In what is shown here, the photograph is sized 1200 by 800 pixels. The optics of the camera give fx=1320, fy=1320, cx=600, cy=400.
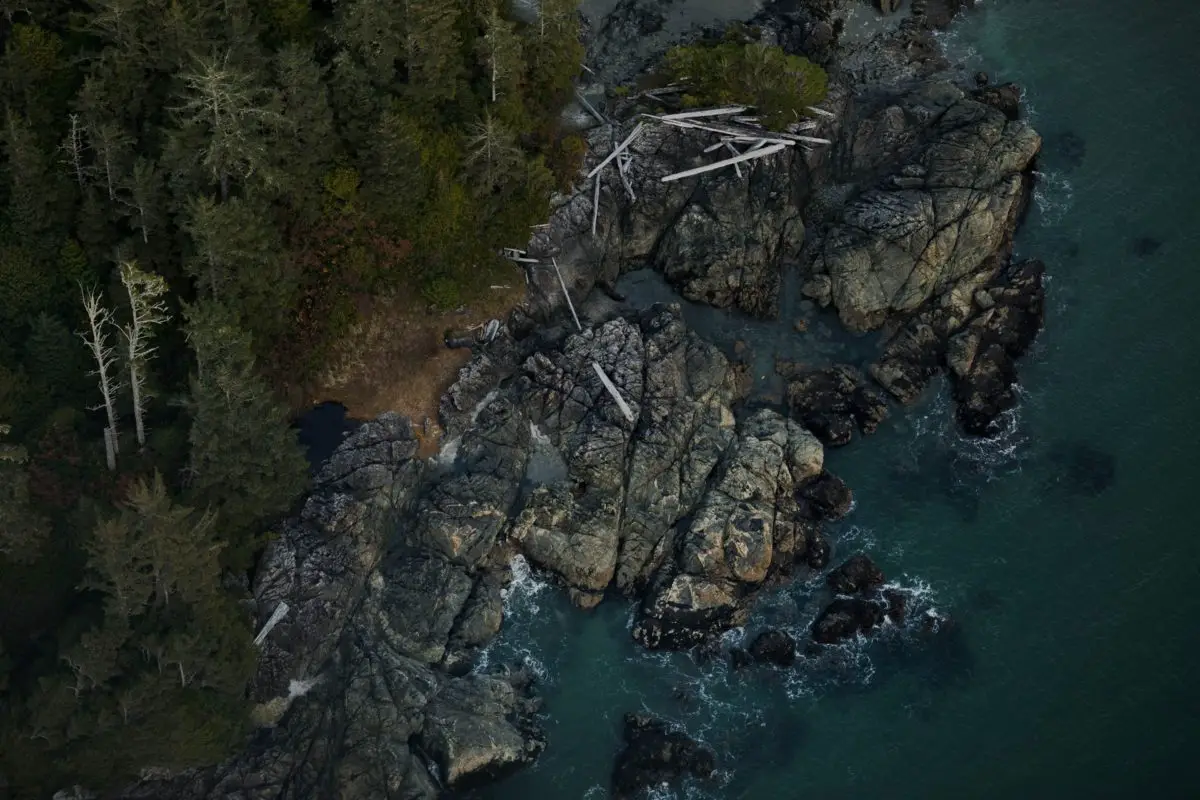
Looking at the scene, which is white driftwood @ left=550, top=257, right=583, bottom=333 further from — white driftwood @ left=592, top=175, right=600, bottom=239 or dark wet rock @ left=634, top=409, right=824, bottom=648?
dark wet rock @ left=634, top=409, right=824, bottom=648

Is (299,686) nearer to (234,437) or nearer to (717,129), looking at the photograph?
(234,437)

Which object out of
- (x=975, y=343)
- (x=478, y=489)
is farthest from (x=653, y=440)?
(x=975, y=343)

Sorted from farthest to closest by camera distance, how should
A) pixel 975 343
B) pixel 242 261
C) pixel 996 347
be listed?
pixel 975 343 < pixel 996 347 < pixel 242 261

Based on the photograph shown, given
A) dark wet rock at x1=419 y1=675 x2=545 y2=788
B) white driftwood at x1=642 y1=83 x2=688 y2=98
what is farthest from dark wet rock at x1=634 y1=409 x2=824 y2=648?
white driftwood at x1=642 y1=83 x2=688 y2=98

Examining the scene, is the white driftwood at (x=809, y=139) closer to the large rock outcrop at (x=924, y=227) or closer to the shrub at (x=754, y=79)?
the shrub at (x=754, y=79)

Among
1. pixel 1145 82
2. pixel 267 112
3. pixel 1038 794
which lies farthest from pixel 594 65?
pixel 1038 794

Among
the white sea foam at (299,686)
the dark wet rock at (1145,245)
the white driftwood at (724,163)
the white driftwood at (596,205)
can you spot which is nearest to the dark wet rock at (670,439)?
the white driftwood at (596,205)
